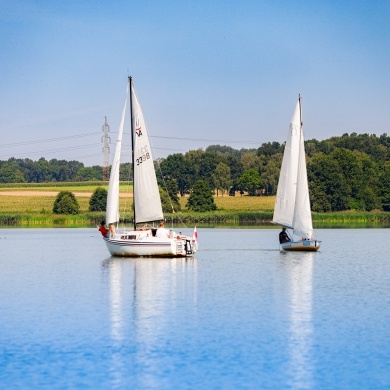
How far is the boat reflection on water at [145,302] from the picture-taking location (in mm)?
28344

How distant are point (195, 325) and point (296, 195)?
37855 mm

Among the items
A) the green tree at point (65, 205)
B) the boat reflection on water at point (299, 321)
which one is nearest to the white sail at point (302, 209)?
the boat reflection on water at point (299, 321)

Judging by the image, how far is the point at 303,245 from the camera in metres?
68.8

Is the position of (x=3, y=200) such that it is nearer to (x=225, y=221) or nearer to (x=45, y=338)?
(x=225, y=221)

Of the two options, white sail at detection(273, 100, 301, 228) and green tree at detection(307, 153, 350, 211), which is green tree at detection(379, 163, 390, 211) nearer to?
green tree at detection(307, 153, 350, 211)

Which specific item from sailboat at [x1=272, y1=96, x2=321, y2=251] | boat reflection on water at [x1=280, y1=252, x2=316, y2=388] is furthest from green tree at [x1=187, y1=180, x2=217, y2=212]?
boat reflection on water at [x1=280, y1=252, x2=316, y2=388]

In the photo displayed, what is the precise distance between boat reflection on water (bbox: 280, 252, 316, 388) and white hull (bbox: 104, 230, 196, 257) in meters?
7.01

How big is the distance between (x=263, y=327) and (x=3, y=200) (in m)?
162

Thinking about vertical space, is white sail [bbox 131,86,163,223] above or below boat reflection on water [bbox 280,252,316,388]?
above

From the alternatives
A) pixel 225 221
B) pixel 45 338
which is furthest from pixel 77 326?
pixel 225 221

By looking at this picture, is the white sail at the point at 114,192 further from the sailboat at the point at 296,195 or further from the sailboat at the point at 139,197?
the sailboat at the point at 296,195

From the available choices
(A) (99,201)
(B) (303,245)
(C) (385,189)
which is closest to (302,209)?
(B) (303,245)

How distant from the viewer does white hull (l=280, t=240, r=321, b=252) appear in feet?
225

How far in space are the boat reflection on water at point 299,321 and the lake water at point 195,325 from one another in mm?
55
